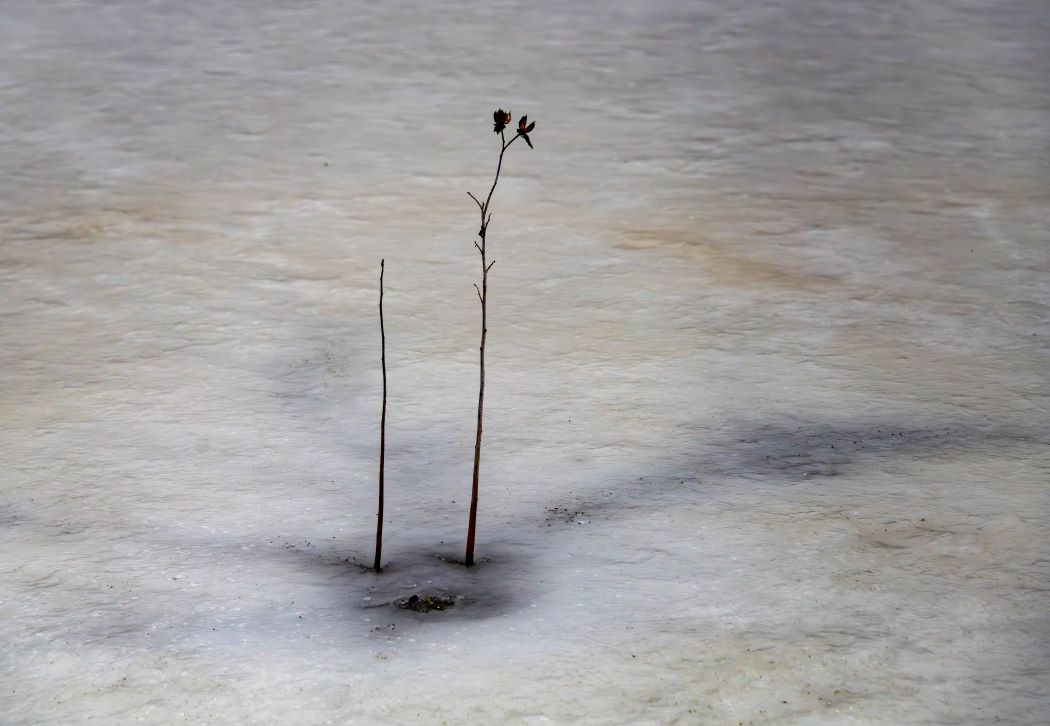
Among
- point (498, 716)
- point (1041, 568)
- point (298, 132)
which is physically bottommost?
point (498, 716)

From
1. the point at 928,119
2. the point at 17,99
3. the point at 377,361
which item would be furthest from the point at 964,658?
the point at 17,99

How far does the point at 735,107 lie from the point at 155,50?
236cm

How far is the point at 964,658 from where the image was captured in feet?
6.11

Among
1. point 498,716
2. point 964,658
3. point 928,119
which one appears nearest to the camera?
point 498,716

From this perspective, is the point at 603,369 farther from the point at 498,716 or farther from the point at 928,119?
the point at 928,119

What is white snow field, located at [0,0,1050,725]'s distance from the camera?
1899mm

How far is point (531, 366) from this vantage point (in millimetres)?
3029

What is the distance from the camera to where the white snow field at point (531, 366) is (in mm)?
1899

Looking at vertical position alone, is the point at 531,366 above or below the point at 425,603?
above

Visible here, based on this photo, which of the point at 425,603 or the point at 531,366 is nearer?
the point at 425,603

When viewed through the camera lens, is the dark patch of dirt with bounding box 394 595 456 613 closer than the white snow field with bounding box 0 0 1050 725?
No

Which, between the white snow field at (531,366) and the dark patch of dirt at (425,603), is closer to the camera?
the white snow field at (531,366)

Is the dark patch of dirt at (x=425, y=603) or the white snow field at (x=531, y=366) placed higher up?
the white snow field at (x=531, y=366)

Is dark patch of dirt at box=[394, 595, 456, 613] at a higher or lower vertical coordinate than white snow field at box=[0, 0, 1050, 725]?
lower
